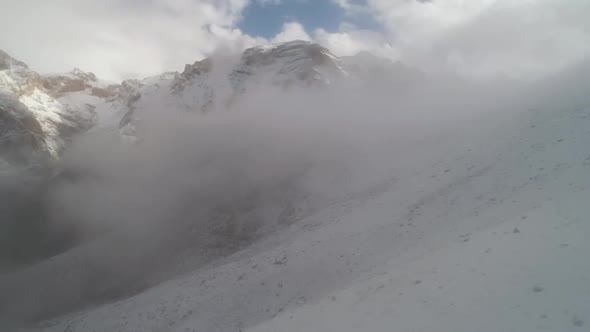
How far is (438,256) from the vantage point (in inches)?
499

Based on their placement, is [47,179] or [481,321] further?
[47,179]

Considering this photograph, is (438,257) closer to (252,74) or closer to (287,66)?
(287,66)

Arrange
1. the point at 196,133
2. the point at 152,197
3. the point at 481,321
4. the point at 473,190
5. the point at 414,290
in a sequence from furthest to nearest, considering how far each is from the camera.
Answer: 1. the point at 196,133
2. the point at 152,197
3. the point at 473,190
4. the point at 414,290
5. the point at 481,321

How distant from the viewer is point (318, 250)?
22.0 metres

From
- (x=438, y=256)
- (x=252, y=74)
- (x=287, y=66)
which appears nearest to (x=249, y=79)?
(x=252, y=74)

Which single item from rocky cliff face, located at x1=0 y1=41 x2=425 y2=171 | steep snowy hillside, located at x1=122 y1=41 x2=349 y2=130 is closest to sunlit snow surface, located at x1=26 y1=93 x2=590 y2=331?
rocky cliff face, located at x1=0 y1=41 x2=425 y2=171

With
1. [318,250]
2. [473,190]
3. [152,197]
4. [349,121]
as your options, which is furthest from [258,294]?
[349,121]

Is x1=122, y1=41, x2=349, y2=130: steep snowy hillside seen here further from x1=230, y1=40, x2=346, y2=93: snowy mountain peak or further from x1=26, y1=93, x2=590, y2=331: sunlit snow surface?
x1=26, y1=93, x2=590, y2=331: sunlit snow surface

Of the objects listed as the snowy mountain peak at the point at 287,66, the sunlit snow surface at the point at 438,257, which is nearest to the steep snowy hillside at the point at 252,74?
the snowy mountain peak at the point at 287,66

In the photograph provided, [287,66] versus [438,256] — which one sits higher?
[287,66]

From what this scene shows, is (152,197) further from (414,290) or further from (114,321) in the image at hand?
(414,290)

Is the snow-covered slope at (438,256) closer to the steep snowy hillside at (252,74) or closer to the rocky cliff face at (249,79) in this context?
the rocky cliff face at (249,79)

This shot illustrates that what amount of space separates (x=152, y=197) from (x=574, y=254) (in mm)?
79221

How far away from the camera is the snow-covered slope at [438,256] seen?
8.58 meters
